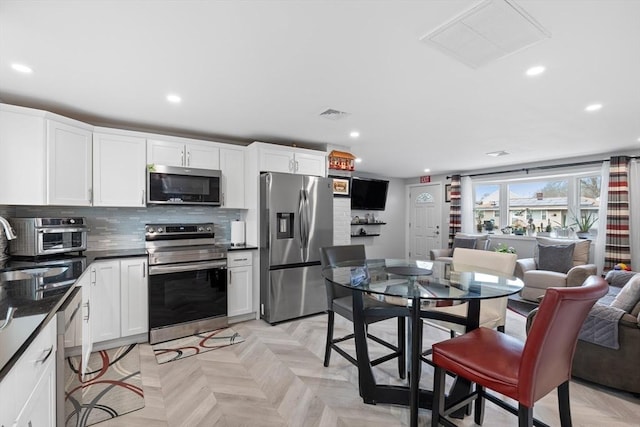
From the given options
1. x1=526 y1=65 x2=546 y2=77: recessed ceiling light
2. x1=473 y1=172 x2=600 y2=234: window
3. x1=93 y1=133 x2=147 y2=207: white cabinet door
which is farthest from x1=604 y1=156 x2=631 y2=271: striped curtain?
x1=93 y1=133 x2=147 y2=207: white cabinet door

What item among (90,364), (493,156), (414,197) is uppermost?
(493,156)

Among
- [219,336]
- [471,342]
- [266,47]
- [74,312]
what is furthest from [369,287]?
[219,336]

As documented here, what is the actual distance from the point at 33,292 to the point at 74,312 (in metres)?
0.27

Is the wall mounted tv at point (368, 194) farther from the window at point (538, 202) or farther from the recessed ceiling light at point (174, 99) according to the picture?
the recessed ceiling light at point (174, 99)

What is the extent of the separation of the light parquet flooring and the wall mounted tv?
3.63 m

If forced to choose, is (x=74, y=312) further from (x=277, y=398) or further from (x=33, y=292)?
(x=277, y=398)

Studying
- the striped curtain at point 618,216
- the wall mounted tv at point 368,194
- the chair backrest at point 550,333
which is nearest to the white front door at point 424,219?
the wall mounted tv at point 368,194

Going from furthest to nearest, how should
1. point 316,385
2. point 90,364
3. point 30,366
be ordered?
point 90,364, point 316,385, point 30,366

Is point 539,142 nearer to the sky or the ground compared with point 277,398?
nearer to the sky

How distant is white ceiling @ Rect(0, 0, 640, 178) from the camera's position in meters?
1.51

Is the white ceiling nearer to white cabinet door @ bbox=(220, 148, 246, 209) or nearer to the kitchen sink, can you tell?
white cabinet door @ bbox=(220, 148, 246, 209)

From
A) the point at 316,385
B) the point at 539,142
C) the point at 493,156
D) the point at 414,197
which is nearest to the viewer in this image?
the point at 316,385

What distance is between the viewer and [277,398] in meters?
2.18

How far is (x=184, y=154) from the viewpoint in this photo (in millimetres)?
3475
